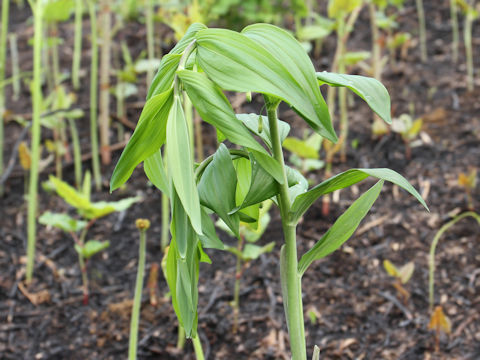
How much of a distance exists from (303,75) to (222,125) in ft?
0.27

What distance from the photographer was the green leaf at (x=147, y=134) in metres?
0.49

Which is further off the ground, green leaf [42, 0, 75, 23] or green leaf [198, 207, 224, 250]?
green leaf [42, 0, 75, 23]

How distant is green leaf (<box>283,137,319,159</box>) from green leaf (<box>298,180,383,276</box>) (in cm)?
72

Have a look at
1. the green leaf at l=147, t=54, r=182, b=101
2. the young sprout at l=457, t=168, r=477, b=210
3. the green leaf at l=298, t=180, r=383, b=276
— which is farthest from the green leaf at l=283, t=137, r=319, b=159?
the green leaf at l=147, t=54, r=182, b=101

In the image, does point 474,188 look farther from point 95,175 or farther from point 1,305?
point 1,305

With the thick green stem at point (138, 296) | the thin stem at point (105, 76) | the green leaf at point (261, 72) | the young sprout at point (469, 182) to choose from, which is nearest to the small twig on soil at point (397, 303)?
the young sprout at point (469, 182)

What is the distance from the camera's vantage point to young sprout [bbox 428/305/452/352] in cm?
105

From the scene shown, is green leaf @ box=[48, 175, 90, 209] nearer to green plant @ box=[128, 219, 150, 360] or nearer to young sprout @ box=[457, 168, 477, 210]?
green plant @ box=[128, 219, 150, 360]

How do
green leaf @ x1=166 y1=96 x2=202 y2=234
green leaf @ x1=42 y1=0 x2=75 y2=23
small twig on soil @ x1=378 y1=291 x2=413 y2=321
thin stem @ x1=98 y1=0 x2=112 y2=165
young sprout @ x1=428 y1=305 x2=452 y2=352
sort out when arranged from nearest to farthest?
green leaf @ x1=166 y1=96 x2=202 y2=234, young sprout @ x1=428 y1=305 x2=452 y2=352, small twig on soil @ x1=378 y1=291 x2=413 y2=321, green leaf @ x1=42 y1=0 x2=75 y2=23, thin stem @ x1=98 y1=0 x2=112 y2=165

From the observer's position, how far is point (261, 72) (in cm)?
47

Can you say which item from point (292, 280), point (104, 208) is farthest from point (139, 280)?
point (292, 280)

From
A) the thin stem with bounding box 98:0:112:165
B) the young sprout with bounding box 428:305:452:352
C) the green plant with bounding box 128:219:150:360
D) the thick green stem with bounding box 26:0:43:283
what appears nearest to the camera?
the green plant with bounding box 128:219:150:360

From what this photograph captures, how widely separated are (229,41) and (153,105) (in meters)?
0.09

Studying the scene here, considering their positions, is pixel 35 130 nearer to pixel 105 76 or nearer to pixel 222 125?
pixel 105 76
